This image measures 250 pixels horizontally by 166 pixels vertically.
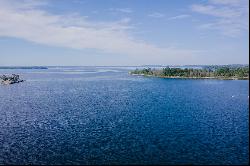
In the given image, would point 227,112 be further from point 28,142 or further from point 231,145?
point 28,142

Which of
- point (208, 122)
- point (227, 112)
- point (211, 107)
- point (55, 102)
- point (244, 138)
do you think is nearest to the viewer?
point (244, 138)

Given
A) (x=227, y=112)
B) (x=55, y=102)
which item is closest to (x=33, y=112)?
(x=55, y=102)

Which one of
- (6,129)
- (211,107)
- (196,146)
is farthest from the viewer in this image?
(211,107)

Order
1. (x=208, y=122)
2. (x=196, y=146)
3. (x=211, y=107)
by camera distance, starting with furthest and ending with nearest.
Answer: (x=211, y=107)
(x=208, y=122)
(x=196, y=146)

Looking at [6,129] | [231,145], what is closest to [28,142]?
[6,129]

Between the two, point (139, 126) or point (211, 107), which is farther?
point (211, 107)

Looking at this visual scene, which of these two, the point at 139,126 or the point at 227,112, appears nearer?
the point at 139,126

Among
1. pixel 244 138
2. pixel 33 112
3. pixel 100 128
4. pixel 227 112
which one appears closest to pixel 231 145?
pixel 244 138

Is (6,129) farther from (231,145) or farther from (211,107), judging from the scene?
(211,107)

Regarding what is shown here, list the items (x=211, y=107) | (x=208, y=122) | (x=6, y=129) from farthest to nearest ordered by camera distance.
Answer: (x=211, y=107)
(x=208, y=122)
(x=6, y=129)
